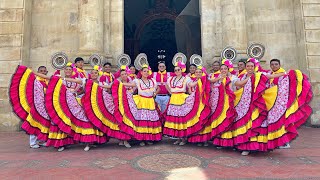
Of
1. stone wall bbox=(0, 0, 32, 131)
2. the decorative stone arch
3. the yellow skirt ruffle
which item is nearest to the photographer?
the yellow skirt ruffle

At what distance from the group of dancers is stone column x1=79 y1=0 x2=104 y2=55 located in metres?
2.84

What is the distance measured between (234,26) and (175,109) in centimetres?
449

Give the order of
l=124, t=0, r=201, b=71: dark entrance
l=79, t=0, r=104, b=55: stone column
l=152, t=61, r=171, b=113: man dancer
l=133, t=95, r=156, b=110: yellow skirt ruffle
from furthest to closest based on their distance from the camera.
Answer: l=124, t=0, r=201, b=71: dark entrance, l=79, t=0, r=104, b=55: stone column, l=152, t=61, r=171, b=113: man dancer, l=133, t=95, r=156, b=110: yellow skirt ruffle

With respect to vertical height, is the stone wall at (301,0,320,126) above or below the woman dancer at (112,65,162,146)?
above

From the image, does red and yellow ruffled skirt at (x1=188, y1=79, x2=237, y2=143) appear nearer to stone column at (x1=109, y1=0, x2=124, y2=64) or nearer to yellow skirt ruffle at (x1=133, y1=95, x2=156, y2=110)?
yellow skirt ruffle at (x1=133, y1=95, x2=156, y2=110)

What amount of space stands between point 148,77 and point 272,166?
10.5 ft

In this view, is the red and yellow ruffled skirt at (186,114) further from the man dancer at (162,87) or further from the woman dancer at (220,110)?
the man dancer at (162,87)

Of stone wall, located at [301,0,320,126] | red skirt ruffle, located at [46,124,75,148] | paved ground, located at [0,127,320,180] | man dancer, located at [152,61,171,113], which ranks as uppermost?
stone wall, located at [301,0,320,126]

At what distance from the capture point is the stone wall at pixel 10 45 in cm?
814

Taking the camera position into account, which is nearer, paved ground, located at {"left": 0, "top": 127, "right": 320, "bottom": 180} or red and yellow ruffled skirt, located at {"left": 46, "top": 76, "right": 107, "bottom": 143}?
paved ground, located at {"left": 0, "top": 127, "right": 320, "bottom": 180}

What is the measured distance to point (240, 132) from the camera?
4.75m

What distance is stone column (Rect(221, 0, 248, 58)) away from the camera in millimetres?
8359

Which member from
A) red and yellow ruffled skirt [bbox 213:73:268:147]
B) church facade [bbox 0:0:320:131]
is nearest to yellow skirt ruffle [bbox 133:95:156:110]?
red and yellow ruffled skirt [bbox 213:73:268:147]

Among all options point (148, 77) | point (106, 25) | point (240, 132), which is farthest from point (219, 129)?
point (106, 25)
